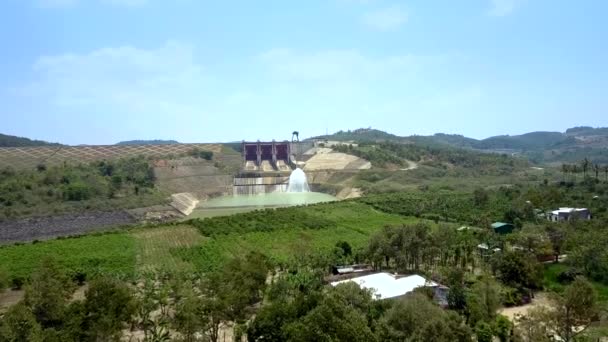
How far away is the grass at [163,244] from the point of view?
3033 cm

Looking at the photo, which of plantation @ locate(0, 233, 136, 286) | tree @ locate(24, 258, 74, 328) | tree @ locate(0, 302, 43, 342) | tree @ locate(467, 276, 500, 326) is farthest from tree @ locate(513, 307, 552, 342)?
plantation @ locate(0, 233, 136, 286)

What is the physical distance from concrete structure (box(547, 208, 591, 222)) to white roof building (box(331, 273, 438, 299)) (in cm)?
2206

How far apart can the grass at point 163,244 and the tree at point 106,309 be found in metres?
11.1

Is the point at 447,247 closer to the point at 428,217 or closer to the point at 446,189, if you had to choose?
the point at 428,217

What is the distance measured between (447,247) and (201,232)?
21060 mm

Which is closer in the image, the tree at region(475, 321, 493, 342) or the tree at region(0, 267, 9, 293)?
the tree at region(475, 321, 493, 342)

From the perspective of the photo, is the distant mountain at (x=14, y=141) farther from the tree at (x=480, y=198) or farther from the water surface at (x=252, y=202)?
the tree at (x=480, y=198)

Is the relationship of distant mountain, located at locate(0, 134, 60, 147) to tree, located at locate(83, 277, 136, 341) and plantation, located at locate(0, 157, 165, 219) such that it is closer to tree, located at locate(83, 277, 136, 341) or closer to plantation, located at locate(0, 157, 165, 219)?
plantation, located at locate(0, 157, 165, 219)

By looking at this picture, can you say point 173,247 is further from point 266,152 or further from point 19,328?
point 266,152

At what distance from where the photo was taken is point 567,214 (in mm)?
39406

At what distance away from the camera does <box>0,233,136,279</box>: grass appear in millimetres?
29266

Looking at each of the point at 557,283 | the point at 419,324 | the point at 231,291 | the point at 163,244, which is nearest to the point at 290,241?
the point at 163,244

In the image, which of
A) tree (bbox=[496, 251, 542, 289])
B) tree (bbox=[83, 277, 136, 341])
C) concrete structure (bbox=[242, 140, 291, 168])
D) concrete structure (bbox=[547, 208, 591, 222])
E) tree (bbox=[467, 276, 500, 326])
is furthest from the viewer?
concrete structure (bbox=[242, 140, 291, 168])

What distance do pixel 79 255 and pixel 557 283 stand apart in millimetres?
28392
